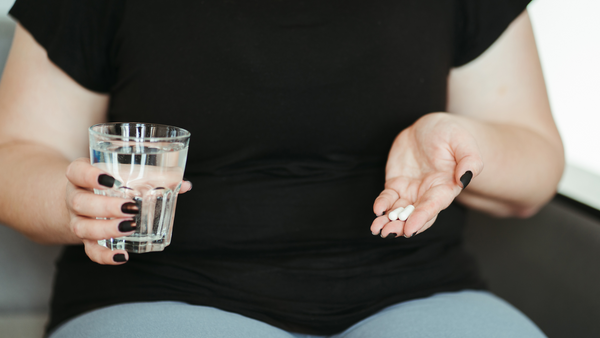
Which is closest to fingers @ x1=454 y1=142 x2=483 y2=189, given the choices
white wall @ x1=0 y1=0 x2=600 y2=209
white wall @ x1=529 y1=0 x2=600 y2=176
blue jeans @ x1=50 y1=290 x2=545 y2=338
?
blue jeans @ x1=50 y1=290 x2=545 y2=338

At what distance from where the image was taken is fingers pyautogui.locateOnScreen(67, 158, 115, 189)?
492mm

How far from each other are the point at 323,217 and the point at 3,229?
687 mm

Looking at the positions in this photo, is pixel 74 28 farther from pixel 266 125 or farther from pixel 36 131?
pixel 266 125

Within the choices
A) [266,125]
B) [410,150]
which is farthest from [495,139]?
[266,125]

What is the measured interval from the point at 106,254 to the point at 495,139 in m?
0.64

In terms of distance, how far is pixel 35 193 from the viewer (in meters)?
0.68

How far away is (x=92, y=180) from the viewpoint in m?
0.49

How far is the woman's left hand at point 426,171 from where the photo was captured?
0.56m

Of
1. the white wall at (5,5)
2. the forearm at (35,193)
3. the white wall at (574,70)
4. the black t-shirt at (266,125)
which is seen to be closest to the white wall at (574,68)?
the white wall at (574,70)

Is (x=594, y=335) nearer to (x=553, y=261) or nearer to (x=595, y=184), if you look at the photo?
(x=553, y=261)

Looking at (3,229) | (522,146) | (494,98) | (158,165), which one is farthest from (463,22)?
(3,229)

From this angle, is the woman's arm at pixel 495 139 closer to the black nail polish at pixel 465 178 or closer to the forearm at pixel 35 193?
the black nail polish at pixel 465 178

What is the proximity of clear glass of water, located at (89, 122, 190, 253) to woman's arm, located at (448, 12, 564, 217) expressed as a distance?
557 mm

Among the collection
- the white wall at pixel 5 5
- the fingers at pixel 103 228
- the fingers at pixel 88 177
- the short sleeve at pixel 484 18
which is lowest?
the fingers at pixel 103 228
